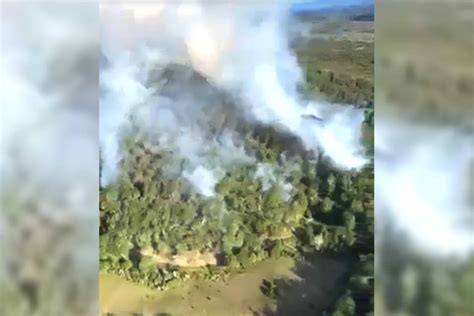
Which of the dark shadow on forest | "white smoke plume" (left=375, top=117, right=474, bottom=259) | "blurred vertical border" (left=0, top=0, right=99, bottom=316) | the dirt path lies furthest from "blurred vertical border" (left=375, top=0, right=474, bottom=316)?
"blurred vertical border" (left=0, top=0, right=99, bottom=316)

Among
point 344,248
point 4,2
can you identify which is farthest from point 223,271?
point 4,2

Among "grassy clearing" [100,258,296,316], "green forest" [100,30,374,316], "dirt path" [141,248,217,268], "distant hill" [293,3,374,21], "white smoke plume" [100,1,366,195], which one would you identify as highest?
"distant hill" [293,3,374,21]

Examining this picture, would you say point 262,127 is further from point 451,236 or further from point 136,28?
point 451,236

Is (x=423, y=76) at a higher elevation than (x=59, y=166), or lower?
higher

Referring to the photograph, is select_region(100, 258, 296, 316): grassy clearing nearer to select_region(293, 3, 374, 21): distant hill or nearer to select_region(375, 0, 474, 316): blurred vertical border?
select_region(375, 0, 474, 316): blurred vertical border

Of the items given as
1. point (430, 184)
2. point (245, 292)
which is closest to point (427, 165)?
point (430, 184)

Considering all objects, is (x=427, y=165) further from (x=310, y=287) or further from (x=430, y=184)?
→ (x=310, y=287)
